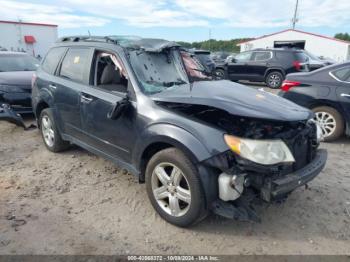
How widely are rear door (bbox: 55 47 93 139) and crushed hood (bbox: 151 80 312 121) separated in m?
1.40

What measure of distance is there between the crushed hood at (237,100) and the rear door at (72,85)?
1.40 meters

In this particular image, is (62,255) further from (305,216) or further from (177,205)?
(305,216)

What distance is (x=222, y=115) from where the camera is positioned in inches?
130

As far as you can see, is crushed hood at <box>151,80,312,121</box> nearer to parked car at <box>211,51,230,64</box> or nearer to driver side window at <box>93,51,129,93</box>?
driver side window at <box>93,51,129,93</box>

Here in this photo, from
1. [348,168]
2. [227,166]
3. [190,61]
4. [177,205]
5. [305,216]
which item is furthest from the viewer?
[348,168]

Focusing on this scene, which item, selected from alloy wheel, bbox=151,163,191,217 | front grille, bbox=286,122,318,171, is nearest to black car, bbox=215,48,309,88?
front grille, bbox=286,122,318,171

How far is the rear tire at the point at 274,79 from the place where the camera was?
1371 centimetres

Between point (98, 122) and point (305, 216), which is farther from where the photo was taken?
point (98, 122)

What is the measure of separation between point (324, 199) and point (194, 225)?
5.64 ft

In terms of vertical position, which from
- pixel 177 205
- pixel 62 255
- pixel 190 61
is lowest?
pixel 62 255

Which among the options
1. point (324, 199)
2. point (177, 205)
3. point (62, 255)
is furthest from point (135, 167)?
point (324, 199)

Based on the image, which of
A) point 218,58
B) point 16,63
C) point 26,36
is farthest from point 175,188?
point 26,36

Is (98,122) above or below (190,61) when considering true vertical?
below

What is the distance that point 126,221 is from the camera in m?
3.47
